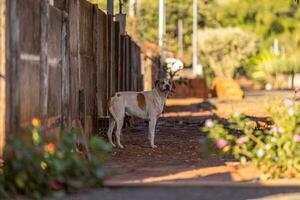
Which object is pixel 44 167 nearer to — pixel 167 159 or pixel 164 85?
pixel 167 159

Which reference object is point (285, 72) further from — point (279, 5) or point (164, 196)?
point (164, 196)

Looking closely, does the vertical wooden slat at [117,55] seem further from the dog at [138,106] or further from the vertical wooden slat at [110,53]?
the dog at [138,106]

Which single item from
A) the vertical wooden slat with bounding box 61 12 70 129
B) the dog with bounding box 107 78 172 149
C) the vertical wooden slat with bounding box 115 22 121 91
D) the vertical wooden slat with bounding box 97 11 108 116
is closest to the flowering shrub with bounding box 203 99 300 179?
the vertical wooden slat with bounding box 61 12 70 129

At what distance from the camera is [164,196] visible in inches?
389

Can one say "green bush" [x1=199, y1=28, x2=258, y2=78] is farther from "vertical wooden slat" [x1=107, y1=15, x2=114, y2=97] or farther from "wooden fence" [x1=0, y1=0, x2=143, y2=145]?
"wooden fence" [x1=0, y1=0, x2=143, y2=145]

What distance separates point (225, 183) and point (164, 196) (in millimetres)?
1001

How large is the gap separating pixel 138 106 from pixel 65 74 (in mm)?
3485

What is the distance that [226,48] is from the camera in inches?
2820

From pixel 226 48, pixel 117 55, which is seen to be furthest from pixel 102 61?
pixel 226 48

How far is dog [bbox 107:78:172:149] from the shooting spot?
53.1 feet

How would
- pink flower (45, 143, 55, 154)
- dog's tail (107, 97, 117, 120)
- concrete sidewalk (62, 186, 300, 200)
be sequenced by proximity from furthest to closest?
dog's tail (107, 97, 117, 120) → pink flower (45, 143, 55, 154) → concrete sidewalk (62, 186, 300, 200)

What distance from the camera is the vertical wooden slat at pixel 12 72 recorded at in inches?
395

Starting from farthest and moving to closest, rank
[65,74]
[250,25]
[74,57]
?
[250,25]
[74,57]
[65,74]

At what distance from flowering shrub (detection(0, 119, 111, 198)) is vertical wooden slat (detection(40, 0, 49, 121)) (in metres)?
1.13
